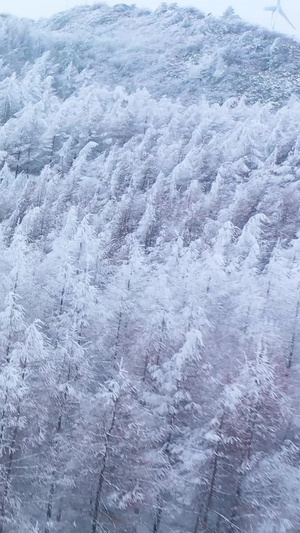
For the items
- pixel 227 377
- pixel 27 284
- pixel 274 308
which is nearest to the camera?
pixel 227 377

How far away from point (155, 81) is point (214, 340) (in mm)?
50105

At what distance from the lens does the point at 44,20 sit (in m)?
83.2

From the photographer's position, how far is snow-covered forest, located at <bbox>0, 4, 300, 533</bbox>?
18.6m

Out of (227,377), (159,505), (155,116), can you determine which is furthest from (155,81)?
(159,505)

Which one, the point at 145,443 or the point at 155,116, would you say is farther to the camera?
the point at 155,116

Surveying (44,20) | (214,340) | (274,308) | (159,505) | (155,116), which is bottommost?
(159,505)

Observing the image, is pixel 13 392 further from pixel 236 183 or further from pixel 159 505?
pixel 236 183

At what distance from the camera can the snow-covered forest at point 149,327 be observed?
18.6 m

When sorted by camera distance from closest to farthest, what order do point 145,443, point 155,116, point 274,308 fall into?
point 145,443 < point 274,308 < point 155,116

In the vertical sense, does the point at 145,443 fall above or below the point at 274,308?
below

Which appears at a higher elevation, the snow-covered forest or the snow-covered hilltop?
the snow-covered hilltop

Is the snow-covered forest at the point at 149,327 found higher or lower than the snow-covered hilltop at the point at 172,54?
lower

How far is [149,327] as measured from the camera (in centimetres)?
2195

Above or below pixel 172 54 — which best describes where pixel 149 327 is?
below
